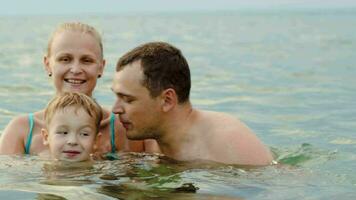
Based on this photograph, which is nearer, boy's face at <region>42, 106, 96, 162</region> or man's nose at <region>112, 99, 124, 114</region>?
boy's face at <region>42, 106, 96, 162</region>

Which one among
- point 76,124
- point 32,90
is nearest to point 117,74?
point 76,124

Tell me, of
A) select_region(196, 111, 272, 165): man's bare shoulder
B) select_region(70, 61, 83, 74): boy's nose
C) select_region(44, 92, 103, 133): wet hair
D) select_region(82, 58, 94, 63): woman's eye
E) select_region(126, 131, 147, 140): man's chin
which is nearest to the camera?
select_region(44, 92, 103, 133): wet hair

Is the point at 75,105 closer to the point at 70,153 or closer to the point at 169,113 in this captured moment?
the point at 70,153

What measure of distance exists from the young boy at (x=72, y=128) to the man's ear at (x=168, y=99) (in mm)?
575

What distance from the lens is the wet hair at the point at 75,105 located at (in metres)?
6.45

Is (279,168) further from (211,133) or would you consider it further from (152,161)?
(152,161)

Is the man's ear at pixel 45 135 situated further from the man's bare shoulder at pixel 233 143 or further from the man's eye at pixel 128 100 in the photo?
the man's bare shoulder at pixel 233 143

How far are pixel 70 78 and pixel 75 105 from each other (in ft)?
1.98

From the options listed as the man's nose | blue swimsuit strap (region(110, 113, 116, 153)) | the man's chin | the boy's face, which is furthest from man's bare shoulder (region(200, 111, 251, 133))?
the boy's face

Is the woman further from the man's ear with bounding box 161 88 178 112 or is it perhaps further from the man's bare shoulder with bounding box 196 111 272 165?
the man's bare shoulder with bounding box 196 111 272 165

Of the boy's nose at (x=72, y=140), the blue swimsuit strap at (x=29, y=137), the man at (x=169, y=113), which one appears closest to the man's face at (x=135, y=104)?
the man at (x=169, y=113)

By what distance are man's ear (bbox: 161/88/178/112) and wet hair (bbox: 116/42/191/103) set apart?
30 mm

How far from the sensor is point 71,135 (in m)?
6.36

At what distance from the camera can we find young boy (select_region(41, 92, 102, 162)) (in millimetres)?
6375
